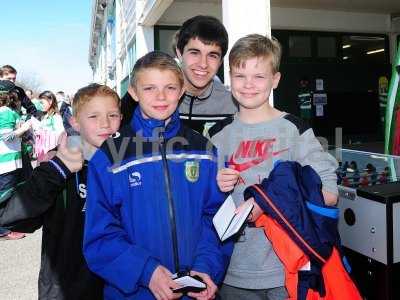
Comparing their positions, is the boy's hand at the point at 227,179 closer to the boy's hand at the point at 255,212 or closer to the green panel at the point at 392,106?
the boy's hand at the point at 255,212

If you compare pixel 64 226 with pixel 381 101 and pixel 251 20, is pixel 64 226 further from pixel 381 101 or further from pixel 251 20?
pixel 381 101

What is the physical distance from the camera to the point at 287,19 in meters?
10.2

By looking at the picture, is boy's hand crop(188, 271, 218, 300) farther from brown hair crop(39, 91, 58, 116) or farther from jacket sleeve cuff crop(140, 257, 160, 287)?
brown hair crop(39, 91, 58, 116)

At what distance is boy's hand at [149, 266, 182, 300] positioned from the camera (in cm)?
152

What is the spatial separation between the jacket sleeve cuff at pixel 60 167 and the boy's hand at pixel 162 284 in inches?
20.4

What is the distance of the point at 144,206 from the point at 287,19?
950cm

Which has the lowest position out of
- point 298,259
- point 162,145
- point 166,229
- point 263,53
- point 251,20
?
point 298,259

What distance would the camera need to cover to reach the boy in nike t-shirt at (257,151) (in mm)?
1715

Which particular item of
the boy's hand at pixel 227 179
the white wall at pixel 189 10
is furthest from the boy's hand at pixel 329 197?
the white wall at pixel 189 10

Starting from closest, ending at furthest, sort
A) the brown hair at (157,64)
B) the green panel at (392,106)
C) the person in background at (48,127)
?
the brown hair at (157,64)
the green panel at (392,106)
the person in background at (48,127)

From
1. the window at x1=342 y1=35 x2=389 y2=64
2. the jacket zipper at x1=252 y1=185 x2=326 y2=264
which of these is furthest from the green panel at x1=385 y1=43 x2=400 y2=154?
the window at x1=342 y1=35 x2=389 y2=64

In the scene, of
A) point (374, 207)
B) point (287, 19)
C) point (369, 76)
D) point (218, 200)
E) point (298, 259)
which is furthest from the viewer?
point (369, 76)

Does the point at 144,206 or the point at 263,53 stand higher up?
the point at 263,53

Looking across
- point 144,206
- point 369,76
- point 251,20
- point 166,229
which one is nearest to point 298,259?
point 166,229
